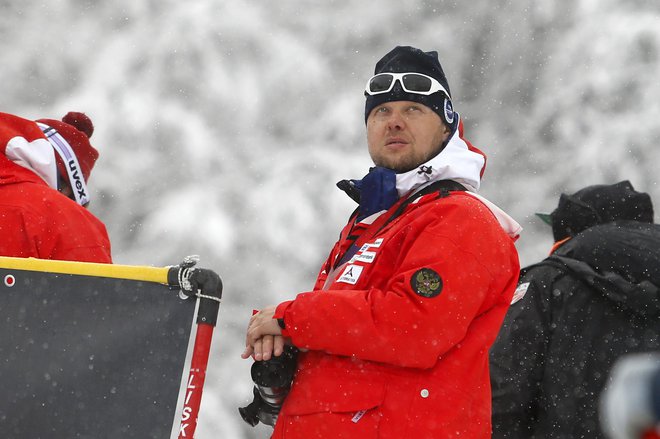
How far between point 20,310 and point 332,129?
8.21m

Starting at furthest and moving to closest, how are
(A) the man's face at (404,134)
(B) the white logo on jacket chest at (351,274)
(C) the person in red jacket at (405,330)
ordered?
1. (A) the man's face at (404,134)
2. (B) the white logo on jacket chest at (351,274)
3. (C) the person in red jacket at (405,330)

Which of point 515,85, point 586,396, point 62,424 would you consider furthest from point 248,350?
point 515,85

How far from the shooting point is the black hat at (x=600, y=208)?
3.34 m

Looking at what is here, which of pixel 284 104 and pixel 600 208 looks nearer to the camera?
pixel 600 208

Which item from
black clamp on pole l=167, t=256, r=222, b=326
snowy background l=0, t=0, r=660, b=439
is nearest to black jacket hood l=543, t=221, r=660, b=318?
black clamp on pole l=167, t=256, r=222, b=326

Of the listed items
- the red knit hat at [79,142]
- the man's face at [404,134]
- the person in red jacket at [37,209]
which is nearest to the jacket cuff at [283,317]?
the man's face at [404,134]

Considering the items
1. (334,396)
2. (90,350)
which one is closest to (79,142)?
(90,350)

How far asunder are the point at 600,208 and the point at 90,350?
2.08m

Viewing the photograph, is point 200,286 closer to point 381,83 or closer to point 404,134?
point 404,134

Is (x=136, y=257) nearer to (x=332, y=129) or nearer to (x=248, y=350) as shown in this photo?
(x=332, y=129)

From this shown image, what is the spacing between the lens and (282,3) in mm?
10961

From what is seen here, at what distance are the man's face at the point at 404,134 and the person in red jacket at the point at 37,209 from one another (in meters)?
1.05

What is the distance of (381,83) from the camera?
295 cm

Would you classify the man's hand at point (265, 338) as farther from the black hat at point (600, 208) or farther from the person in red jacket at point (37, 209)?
the black hat at point (600, 208)
